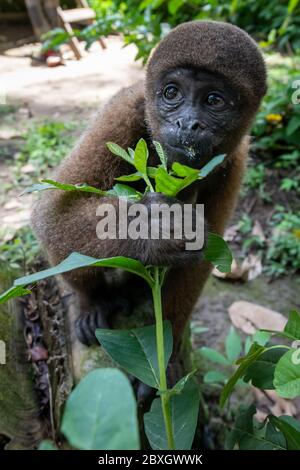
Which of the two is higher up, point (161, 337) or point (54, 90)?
point (161, 337)

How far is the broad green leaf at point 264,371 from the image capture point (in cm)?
178

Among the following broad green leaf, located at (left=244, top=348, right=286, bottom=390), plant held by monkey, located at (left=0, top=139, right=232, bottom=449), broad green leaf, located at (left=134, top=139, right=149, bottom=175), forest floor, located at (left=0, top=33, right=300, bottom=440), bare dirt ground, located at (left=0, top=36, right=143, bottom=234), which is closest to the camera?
plant held by monkey, located at (left=0, top=139, right=232, bottom=449)

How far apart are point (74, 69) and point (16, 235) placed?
22.7ft

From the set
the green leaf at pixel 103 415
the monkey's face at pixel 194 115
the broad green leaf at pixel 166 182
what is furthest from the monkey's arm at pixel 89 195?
the green leaf at pixel 103 415

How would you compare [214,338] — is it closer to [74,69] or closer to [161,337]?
[161,337]

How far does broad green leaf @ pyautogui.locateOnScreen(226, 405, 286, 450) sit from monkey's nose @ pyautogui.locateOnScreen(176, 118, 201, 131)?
137cm

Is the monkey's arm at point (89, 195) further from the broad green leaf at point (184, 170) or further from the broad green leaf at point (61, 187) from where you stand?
the broad green leaf at point (184, 170)

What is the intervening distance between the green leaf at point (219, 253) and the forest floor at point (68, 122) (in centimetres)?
Result: 247

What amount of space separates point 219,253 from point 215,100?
137 cm

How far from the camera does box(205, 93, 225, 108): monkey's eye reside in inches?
108

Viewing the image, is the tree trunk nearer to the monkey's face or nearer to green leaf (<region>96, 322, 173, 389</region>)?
the monkey's face

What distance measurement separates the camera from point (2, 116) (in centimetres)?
709

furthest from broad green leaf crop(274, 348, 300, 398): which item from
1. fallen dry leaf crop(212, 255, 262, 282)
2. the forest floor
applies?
fallen dry leaf crop(212, 255, 262, 282)
